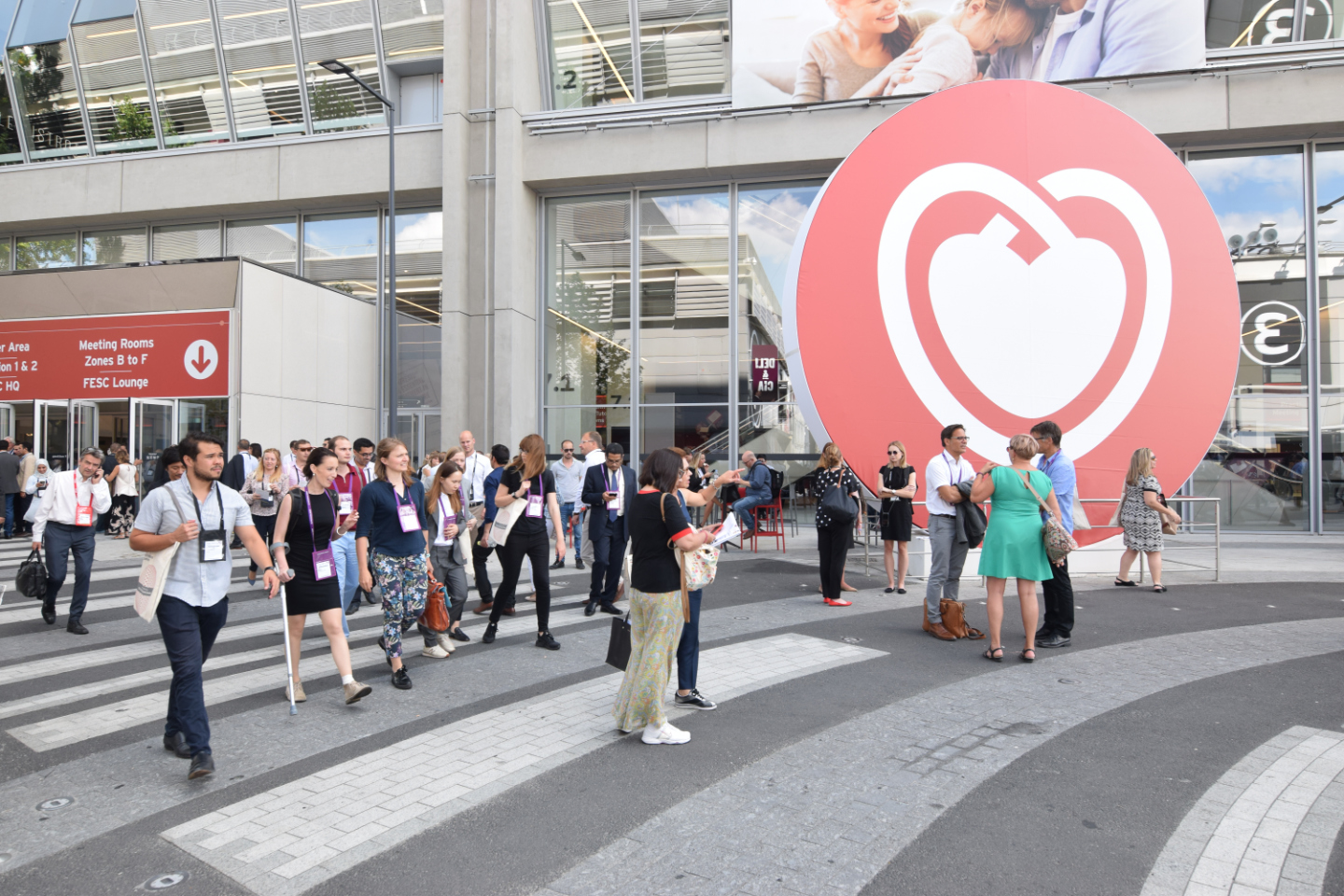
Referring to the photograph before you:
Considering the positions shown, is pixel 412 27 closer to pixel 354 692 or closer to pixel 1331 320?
pixel 354 692

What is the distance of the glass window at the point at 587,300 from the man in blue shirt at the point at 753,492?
244 inches

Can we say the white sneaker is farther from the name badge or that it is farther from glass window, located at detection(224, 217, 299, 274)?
glass window, located at detection(224, 217, 299, 274)

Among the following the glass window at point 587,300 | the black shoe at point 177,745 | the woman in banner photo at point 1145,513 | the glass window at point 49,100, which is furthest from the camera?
the glass window at point 49,100

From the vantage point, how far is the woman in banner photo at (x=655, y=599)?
452 cm

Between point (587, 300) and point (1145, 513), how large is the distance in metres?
13.4

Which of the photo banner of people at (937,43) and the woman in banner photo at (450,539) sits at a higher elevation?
the photo banner of people at (937,43)

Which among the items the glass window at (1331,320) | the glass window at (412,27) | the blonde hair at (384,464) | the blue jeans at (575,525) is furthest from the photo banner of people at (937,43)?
the blonde hair at (384,464)

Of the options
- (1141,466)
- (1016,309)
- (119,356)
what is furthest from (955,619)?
(119,356)

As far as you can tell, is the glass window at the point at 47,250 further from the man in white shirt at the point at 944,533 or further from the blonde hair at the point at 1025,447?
the blonde hair at the point at 1025,447

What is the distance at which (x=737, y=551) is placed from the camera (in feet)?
45.6

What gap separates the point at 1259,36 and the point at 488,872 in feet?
69.3

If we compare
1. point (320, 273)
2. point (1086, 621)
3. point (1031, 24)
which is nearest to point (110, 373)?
point (320, 273)

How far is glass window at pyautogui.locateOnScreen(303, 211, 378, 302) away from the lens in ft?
68.0

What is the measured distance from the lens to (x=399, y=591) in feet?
19.3
